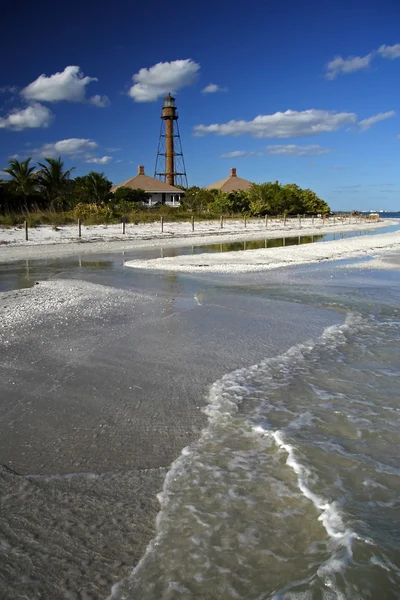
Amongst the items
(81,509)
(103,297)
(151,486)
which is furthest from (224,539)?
(103,297)

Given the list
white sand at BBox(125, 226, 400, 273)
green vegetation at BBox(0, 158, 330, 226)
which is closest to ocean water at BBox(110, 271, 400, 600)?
white sand at BBox(125, 226, 400, 273)

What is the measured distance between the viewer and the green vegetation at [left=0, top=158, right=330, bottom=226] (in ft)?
129

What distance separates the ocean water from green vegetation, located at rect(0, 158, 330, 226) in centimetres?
3191

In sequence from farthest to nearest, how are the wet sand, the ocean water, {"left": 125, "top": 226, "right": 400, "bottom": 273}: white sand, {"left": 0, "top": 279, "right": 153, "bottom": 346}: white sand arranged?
{"left": 125, "top": 226, "right": 400, "bottom": 273}: white sand
{"left": 0, "top": 279, "right": 153, "bottom": 346}: white sand
the wet sand
the ocean water

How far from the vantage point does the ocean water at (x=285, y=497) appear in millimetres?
2066

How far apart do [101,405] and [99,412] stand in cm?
15

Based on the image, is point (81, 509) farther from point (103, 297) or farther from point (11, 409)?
point (103, 297)

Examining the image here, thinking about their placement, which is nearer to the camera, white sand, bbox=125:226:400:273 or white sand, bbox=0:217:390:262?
white sand, bbox=125:226:400:273

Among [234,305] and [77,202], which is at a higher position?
[77,202]

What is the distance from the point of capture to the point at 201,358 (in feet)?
17.4

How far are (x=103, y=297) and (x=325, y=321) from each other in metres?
4.34

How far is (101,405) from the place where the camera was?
398 cm

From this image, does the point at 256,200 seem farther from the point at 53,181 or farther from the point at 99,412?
the point at 99,412

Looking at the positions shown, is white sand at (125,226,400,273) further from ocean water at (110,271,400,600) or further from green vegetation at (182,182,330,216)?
green vegetation at (182,182,330,216)
